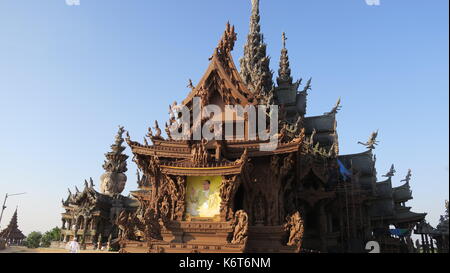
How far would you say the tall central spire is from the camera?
112 feet

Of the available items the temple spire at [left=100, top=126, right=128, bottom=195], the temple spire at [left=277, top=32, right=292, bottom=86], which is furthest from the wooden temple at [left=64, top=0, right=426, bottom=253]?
the temple spire at [left=277, top=32, right=292, bottom=86]

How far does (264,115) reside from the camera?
14914 mm

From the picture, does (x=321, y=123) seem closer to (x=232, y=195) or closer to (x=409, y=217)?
(x=409, y=217)

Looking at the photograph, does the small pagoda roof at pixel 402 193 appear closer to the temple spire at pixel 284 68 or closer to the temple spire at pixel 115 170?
the temple spire at pixel 284 68

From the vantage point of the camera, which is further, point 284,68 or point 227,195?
point 284,68

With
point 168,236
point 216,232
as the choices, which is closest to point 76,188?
point 168,236

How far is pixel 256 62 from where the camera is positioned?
1486 inches

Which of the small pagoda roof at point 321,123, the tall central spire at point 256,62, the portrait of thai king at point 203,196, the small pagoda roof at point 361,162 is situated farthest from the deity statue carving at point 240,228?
the tall central spire at point 256,62

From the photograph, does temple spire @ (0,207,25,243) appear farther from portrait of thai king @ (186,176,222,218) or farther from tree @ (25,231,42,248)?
portrait of thai king @ (186,176,222,218)

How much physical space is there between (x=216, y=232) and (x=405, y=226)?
2138 centimetres

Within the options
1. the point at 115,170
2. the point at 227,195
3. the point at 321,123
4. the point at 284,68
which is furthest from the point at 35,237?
the point at 227,195

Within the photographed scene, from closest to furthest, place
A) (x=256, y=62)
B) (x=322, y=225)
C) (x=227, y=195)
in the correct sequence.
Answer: (x=227, y=195) → (x=322, y=225) → (x=256, y=62)
